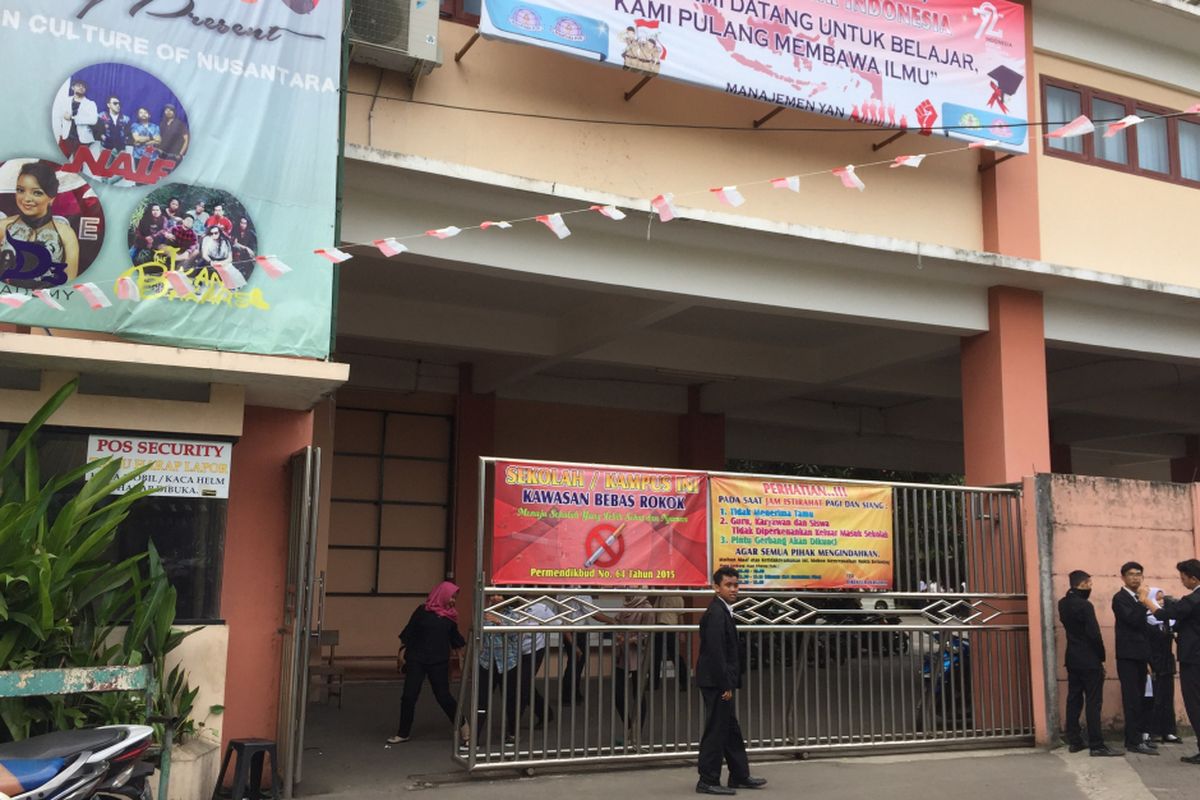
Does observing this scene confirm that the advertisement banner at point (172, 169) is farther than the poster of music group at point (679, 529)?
No

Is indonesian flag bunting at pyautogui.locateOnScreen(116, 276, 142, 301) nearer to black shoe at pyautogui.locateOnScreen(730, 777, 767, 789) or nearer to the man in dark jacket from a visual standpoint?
black shoe at pyautogui.locateOnScreen(730, 777, 767, 789)

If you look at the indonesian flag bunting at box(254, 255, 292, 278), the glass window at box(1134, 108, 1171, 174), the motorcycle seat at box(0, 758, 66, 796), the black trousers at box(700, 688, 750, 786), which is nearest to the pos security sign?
the indonesian flag bunting at box(254, 255, 292, 278)

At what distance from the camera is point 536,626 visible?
8.80 meters

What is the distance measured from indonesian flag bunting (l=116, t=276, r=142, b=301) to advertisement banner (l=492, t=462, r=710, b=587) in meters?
2.95

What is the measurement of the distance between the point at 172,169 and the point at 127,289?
3.16 feet

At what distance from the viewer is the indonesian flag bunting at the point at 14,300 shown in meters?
7.29

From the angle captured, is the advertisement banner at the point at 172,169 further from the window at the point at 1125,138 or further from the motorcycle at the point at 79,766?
the window at the point at 1125,138

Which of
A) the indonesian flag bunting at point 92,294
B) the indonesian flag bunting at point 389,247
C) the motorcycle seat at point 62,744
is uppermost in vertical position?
the indonesian flag bunting at point 389,247

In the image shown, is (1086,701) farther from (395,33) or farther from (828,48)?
(395,33)

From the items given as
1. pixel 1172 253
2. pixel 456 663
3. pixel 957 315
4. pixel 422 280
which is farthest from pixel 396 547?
pixel 1172 253

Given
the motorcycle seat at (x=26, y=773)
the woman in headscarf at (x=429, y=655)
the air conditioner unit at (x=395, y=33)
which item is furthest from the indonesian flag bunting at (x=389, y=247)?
the motorcycle seat at (x=26, y=773)

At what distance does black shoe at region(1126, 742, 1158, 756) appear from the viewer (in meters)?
10.2

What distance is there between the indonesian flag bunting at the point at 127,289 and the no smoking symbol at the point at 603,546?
3.85 metres

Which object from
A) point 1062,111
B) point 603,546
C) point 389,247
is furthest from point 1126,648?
point 389,247
